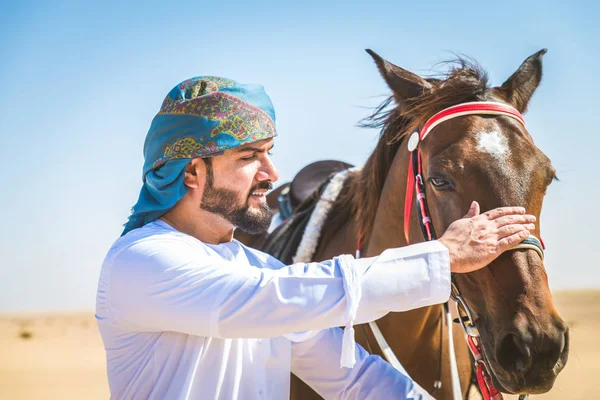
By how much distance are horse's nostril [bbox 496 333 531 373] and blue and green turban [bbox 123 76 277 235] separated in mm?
1189

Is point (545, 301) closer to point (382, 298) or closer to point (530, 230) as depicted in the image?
point (530, 230)

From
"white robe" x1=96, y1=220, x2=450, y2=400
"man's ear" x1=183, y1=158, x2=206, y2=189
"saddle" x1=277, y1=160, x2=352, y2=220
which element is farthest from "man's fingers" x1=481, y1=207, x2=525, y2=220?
"saddle" x1=277, y1=160, x2=352, y2=220

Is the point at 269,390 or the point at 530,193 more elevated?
the point at 530,193

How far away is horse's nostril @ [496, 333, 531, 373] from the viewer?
2102 mm

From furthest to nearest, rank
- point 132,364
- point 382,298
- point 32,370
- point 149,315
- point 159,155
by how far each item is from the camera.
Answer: point 32,370
point 159,155
point 132,364
point 149,315
point 382,298

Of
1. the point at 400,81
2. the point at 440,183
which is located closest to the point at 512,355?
the point at 440,183

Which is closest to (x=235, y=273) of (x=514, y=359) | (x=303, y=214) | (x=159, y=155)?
(x=159, y=155)

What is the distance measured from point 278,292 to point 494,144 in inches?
43.5

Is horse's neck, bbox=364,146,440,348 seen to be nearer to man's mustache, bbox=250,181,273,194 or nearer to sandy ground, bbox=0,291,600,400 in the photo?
man's mustache, bbox=250,181,273,194

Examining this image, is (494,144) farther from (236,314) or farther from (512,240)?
(236,314)

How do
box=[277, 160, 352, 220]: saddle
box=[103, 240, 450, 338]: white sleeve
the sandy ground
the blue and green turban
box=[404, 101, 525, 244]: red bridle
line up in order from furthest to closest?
1. the sandy ground
2. box=[277, 160, 352, 220]: saddle
3. box=[404, 101, 525, 244]: red bridle
4. the blue and green turban
5. box=[103, 240, 450, 338]: white sleeve

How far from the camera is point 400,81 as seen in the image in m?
3.09

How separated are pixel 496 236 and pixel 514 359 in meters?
0.48

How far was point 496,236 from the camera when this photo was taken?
2010 mm
